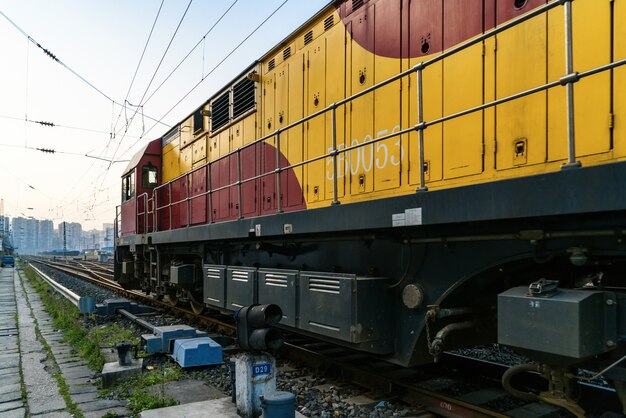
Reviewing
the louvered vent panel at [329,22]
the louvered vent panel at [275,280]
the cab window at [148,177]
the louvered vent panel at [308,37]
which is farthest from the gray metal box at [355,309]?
the cab window at [148,177]

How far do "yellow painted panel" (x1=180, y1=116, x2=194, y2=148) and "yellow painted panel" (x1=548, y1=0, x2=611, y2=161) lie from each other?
28.1ft

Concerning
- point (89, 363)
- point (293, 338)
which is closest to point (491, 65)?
point (293, 338)

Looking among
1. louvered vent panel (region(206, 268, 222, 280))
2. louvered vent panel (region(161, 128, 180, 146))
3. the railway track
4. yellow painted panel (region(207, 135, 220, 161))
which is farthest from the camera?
louvered vent panel (region(161, 128, 180, 146))

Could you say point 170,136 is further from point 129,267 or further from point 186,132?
point 129,267

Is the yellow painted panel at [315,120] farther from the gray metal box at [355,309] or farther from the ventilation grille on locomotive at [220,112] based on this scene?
the ventilation grille on locomotive at [220,112]

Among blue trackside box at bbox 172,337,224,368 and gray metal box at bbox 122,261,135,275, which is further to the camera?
gray metal box at bbox 122,261,135,275

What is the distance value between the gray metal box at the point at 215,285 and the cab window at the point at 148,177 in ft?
18.0

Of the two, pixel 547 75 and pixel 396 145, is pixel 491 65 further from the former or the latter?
pixel 396 145

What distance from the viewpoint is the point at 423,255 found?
399 cm

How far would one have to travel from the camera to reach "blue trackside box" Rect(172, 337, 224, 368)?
5.85 m

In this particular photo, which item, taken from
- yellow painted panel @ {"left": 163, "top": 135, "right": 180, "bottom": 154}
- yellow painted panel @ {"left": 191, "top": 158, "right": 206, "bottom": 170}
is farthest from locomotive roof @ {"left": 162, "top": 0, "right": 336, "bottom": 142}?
yellow painted panel @ {"left": 163, "top": 135, "right": 180, "bottom": 154}

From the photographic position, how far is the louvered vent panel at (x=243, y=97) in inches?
312

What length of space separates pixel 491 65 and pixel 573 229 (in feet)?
5.80

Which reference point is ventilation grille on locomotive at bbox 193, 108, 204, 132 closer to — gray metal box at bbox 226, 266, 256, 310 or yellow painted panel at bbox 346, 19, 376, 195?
gray metal box at bbox 226, 266, 256, 310
